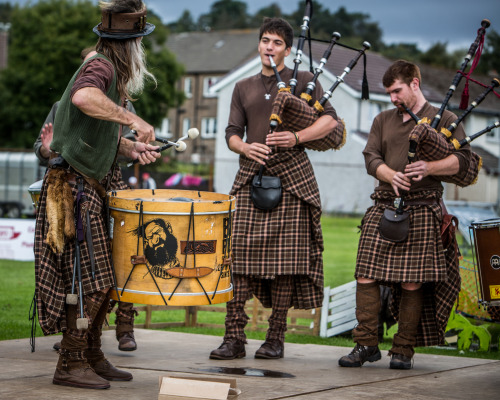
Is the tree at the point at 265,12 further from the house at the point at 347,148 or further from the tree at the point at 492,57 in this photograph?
the house at the point at 347,148

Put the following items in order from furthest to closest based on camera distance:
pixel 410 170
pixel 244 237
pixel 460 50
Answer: pixel 460 50
pixel 244 237
pixel 410 170

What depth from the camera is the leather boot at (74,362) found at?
4289mm

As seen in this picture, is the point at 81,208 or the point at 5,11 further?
the point at 5,11

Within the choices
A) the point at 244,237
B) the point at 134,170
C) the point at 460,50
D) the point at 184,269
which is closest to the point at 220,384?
the point at 184,269

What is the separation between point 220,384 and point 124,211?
1.02m

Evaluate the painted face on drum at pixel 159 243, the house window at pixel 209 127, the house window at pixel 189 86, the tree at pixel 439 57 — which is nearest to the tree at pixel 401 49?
the tree at pixel 439 57

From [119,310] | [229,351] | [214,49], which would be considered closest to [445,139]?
[229,351]

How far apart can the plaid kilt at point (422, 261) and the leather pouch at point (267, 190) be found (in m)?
0.65

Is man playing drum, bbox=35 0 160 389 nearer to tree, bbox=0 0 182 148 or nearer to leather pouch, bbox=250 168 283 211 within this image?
leather pouch, bbox=250 168 283 211

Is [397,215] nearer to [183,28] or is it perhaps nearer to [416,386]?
[416,386]

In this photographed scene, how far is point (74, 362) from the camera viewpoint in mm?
4324

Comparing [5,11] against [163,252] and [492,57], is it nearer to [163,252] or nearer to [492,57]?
[492,57]

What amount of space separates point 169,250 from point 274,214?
161cm

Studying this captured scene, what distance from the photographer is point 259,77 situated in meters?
5.82
